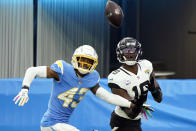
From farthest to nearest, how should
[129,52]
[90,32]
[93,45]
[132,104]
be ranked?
1. [93,45]
2. [90,32]
3. [129,52]
4. [132,104]

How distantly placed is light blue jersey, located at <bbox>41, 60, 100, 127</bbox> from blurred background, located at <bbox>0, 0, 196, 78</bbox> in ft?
13.9

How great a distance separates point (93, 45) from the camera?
26.7ft

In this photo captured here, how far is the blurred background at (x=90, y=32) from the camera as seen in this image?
704cm

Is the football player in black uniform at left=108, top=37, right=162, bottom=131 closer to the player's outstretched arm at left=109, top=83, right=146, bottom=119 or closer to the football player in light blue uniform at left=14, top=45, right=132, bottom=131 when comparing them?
the player's outstretched arm at left=109, top=83, right=146, bottom=119

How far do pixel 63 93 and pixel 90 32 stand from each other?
5.11 meters

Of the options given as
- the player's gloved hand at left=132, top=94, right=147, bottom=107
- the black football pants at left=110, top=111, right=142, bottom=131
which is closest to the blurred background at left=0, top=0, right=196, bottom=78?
the black football pants at left=110, top=111, right=142, bottom=131

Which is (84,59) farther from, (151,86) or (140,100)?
(151,86)

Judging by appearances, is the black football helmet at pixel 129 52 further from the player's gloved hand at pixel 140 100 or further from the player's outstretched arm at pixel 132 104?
the player's gloved hand at pixel 140 100

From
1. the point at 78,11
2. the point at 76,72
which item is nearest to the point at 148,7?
the point at 78,11

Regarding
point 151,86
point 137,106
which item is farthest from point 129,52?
point 137,106

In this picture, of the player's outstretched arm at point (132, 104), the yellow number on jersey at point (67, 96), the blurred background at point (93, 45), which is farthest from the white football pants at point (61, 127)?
the blurred background at point (93, 45)

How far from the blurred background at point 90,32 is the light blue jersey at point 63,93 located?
4.24 metres

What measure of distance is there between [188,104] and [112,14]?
145 cm

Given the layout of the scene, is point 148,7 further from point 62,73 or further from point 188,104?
point 62,73
